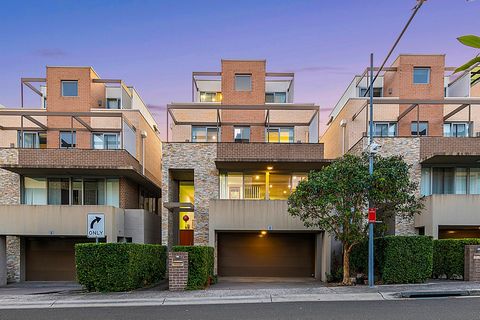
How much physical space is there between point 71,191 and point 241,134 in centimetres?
1026

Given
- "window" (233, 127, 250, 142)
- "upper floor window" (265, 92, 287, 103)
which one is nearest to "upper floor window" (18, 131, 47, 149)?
"window" (233, 127, 250, 142)

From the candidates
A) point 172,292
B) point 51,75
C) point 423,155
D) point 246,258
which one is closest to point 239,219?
point 246,258

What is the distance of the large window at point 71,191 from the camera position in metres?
20.2

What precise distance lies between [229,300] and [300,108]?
13487mm

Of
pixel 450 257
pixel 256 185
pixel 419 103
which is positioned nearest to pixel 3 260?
pixel 256 185

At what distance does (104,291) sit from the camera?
13.2 metres

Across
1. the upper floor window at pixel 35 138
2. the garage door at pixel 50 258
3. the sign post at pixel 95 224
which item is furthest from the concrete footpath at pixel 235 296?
the upper floor window at pixel 35 138

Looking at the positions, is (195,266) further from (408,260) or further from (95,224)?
(408,260)

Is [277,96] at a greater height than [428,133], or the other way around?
[277,96]

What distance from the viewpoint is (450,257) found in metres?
14.6

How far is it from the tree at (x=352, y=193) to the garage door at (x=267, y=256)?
6116 mm

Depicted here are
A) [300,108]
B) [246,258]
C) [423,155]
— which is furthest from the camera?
[300,108]

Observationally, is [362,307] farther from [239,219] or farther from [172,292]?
[239,219]

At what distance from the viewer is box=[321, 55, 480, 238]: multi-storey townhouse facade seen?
57.7 ft
